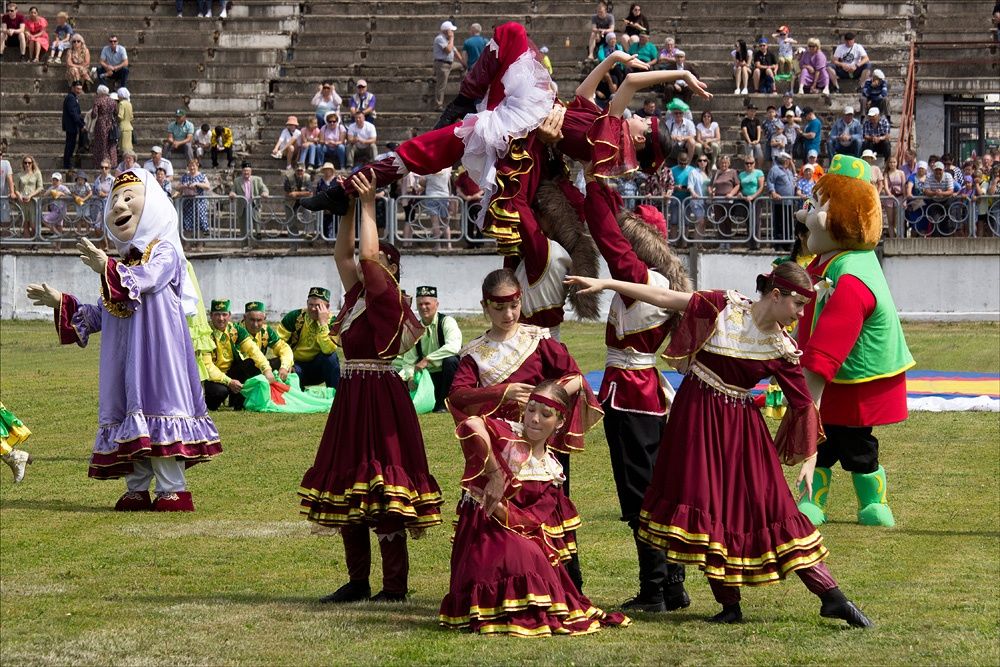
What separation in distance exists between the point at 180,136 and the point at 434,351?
16890mm

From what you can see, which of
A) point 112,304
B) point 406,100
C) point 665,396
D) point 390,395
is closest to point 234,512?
point 112,304

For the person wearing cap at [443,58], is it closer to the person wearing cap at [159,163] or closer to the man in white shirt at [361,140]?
the man in white shirt at [361,140]

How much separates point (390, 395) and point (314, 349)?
30.6 feet

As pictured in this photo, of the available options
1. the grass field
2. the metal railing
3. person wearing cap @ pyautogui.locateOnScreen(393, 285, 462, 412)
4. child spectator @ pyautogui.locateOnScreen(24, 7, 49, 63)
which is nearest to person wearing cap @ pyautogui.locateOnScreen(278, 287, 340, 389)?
person wearing cap @ pyautogui.locateOnScreen(393, 285, 462, 412)

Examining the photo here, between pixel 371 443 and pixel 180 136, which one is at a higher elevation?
pixel 180 136

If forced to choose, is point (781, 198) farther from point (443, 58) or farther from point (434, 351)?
point (434, 351)

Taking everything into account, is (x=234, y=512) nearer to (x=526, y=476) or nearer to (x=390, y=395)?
(x=390, y=395)

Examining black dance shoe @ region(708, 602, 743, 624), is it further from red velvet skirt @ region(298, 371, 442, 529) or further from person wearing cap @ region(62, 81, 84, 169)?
person wearing cap @ region(62, 81, 84, 169)

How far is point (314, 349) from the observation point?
18.0 meters

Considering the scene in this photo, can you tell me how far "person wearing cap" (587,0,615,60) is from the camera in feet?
109

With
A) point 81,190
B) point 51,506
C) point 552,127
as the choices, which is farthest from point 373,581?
point 81,190

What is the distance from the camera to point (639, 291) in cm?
811

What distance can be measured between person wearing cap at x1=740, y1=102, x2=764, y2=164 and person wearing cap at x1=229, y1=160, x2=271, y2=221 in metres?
8.22

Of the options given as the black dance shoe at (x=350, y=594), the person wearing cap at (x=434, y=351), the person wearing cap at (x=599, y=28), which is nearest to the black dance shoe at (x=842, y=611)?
the black dance shoe at (x=350, y=594)
